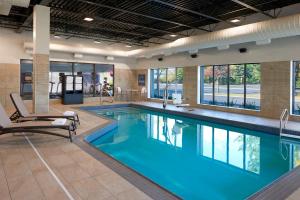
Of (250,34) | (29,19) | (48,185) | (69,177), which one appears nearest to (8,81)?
(29,19)

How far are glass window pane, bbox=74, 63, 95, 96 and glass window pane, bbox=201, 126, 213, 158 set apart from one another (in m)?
8.40

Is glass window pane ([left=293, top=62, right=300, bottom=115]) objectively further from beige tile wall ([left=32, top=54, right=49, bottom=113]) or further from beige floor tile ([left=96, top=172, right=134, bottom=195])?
beige tile wall ([left=32, top=54, right=49, bottom=113])

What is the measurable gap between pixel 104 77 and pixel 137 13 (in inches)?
302

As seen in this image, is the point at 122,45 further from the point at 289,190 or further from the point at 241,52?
the point at 289,190

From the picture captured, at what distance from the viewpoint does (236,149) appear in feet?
18.9

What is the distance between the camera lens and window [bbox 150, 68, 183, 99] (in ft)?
42.4

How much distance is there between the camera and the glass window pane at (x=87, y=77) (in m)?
13.5

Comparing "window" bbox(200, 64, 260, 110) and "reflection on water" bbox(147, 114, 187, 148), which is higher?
"window" bbox(200, 64, 260, 110)

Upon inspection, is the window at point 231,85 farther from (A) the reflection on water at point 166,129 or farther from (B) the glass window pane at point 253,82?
(A) the reflection on water at point 166,129

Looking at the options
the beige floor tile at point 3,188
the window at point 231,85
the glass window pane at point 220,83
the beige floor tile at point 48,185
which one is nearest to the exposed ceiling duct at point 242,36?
the window at point 231,85

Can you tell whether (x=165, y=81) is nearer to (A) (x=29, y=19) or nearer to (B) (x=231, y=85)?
(B) (x=231, y=85)

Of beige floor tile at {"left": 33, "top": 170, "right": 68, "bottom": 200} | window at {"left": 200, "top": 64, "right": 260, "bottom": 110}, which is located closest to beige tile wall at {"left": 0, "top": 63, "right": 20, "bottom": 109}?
beige floor tile at {"left": 33, "top": 170, "right": 68, "bottom": 200}

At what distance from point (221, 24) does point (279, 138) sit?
17.0 feet

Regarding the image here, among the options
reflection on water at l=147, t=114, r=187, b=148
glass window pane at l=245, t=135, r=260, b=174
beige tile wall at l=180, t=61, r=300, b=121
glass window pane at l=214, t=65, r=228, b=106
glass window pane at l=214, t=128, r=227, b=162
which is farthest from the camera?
glass window pane at l=214, t=65, r=228, b=106
